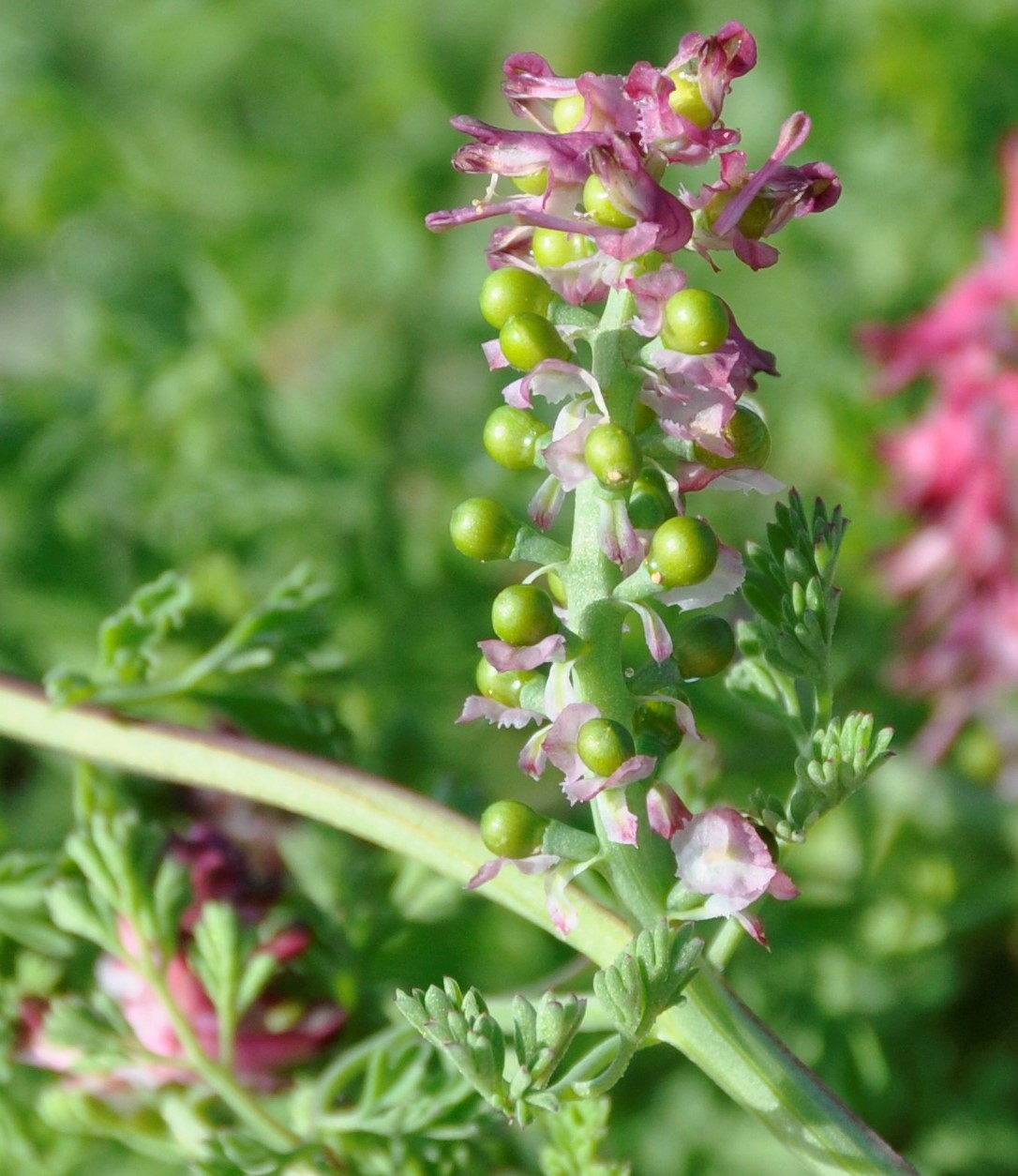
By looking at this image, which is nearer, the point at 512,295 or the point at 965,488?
the point at 512,295

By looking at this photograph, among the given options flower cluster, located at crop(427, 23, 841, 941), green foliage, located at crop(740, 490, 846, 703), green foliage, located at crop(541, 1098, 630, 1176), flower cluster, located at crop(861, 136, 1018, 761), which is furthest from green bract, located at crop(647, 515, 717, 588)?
flower cluster, located at crop(861, 136, 1018, 761)

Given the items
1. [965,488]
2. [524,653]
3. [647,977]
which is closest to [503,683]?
[524,653]

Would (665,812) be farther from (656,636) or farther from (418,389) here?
(418,389)

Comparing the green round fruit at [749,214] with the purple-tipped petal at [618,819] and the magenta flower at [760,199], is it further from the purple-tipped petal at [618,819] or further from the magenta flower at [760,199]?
the purple-tipped petal at [618,819]

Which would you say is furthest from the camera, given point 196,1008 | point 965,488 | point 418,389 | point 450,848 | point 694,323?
point 418,389

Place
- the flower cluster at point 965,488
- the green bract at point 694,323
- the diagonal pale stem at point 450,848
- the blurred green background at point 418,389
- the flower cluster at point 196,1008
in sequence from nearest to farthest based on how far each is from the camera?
the green bract at point 694,323, the diagonal pale stem at point 450,848, the flower cluster at point 196,1008, the blurred green background at point 418,389, the flower cluster at point 965,488

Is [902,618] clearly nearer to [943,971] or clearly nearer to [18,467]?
[943,971]

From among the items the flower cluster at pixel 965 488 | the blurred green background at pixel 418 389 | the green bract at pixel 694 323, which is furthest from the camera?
the flower cluster at pixel 965 488

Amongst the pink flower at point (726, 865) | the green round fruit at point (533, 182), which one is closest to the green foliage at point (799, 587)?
the pink flower at point (726, 865)
